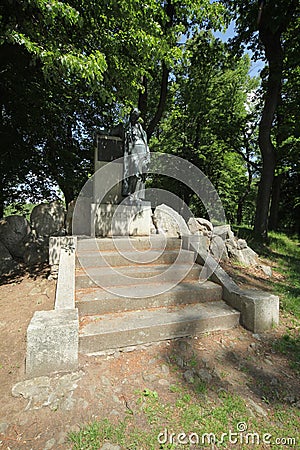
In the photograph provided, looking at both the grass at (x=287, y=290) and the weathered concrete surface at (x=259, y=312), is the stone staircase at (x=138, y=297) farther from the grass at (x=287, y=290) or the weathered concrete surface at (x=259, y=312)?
the grass at (x=287, y=290)

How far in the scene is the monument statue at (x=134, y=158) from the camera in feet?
19.7

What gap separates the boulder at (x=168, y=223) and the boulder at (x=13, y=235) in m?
3.47

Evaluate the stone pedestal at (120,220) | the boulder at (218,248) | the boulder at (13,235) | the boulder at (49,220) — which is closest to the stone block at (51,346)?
the stone pedestal at (120,220)

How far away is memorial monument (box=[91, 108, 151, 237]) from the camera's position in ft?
18.7

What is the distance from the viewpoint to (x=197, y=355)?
2766mm

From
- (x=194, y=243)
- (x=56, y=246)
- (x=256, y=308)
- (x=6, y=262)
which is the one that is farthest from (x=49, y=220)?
(x=256, y=308)

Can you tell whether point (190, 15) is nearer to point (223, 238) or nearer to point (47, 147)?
point (47, 147)

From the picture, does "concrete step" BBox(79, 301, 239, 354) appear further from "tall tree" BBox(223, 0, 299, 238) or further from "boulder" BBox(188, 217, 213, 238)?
"tall tree" BBox(223, 0, 299, 238)

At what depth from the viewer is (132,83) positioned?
6699 mm

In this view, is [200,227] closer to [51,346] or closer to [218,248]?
[218,248]

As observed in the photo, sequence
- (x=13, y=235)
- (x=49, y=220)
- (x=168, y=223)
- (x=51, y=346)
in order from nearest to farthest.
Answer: (x=51, y=346)
(x=13, y=235)
(x=49, y=220)
(x=168, y=223)

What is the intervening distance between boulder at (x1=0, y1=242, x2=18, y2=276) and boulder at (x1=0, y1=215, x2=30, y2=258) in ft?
0.62

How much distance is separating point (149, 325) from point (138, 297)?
511mm

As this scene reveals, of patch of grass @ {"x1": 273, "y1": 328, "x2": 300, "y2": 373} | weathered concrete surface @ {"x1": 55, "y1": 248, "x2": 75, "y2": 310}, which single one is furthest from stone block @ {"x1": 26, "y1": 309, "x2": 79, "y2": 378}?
patch of grass @ {"x1": 273, "y1": 328, "x2": 300, "y2": 373}
